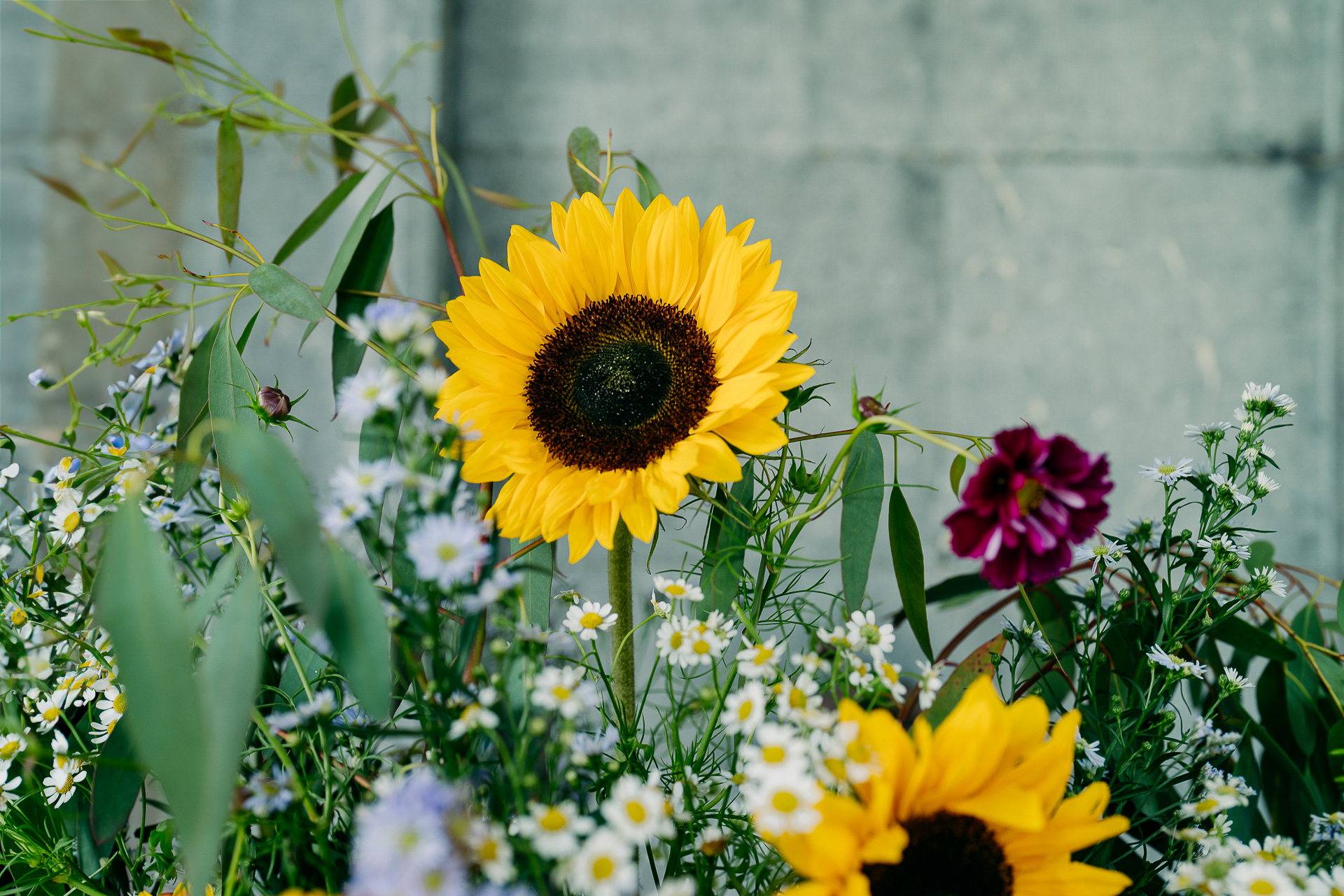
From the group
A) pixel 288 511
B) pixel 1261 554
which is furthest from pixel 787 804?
pixel 1261 554

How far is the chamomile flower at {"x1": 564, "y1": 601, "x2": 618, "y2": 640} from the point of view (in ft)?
0.94

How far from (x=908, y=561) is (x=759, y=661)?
0.38 feet

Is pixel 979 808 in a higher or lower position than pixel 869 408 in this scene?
lower

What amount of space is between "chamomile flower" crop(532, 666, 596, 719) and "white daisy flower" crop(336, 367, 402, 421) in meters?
0.09

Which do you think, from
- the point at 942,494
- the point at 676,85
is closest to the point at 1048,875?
the point at 942,494

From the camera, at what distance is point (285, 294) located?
315 mm

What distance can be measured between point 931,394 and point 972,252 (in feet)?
0.55

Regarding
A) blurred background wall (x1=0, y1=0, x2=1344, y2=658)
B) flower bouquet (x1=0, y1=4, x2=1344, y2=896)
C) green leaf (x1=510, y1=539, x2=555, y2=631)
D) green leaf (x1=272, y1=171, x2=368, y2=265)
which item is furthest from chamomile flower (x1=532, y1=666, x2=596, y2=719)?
blurred background wall (x1=0, y1=0, x2=1344, y2=658)

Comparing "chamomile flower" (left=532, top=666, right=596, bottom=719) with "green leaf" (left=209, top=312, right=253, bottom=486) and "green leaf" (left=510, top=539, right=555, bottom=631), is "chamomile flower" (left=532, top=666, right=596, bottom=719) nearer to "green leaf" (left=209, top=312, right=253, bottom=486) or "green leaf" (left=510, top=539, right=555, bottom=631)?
"green leaf" (left=510, top=539, right=555, bottom=631)

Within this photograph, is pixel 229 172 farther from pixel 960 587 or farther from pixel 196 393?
pixel 960 587

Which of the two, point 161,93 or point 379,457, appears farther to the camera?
point 161,93

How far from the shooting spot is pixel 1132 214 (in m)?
0.81

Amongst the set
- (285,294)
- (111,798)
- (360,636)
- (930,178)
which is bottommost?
(111,798)

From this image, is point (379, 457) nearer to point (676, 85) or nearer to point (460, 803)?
point (460, 803)
